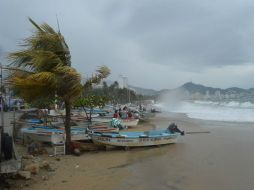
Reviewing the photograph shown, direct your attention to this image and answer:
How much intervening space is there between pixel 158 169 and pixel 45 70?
20.0 feet

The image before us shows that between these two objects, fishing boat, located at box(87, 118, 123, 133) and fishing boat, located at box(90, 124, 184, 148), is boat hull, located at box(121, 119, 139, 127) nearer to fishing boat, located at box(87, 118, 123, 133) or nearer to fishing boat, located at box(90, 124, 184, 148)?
fishing boat, located at box(87, 118, 123, 133)

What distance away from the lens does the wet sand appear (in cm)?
1105

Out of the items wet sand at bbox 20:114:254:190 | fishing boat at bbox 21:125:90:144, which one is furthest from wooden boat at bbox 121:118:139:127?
fishing boat at bbox 21:125:90:144

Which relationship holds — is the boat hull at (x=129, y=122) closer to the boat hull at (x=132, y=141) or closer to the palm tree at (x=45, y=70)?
the boat hull at (x=132, y=141)

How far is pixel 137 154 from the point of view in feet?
54.8

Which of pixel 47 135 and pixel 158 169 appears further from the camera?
pixel 47 135

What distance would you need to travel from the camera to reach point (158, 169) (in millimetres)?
13547

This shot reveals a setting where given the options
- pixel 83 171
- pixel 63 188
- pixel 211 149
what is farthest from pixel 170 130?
Result: pixel 63 188

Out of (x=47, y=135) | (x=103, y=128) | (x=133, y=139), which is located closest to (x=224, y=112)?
(x=103, y=128)

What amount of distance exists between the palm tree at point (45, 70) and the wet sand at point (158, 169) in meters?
2.82

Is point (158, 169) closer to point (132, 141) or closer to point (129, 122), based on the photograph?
point (132, 141)

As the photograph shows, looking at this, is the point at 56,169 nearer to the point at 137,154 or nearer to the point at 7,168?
the point at 7,168

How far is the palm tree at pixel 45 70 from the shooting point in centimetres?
1362

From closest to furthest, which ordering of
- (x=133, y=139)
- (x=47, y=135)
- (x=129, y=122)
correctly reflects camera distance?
1. (x=47, y=135)
2. (x=133, y=139)
3. (x=129, y=122)
